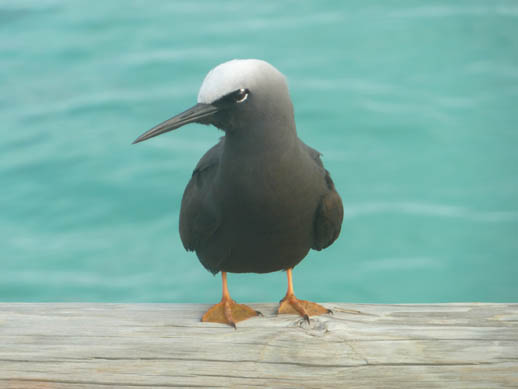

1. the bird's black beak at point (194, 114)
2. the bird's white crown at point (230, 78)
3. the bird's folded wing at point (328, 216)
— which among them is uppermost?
the bird's white crown at point (230, 78)

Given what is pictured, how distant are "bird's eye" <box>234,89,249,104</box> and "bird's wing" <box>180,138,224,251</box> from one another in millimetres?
427

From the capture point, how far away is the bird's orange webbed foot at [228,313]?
93.9 inches

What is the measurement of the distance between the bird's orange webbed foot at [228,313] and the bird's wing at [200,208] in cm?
24

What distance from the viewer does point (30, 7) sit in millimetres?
8734

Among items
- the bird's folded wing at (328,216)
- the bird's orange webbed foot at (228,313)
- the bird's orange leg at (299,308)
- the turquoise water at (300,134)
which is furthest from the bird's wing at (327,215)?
the turquoise water at (300,134)

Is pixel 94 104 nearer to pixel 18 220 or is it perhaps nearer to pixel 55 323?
pixel 18 220

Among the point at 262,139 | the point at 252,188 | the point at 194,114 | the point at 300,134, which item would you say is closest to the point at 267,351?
the point at 252,188

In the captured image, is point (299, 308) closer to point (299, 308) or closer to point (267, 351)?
point (299, 308)

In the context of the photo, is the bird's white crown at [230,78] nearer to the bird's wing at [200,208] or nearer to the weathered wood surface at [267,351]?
the bird's wing at [200,208]

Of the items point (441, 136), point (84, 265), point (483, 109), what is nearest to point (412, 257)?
point (441, 136)

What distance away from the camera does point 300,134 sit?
684 centimetres

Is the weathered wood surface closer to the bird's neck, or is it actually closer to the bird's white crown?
the bird's neck

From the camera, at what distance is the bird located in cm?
207

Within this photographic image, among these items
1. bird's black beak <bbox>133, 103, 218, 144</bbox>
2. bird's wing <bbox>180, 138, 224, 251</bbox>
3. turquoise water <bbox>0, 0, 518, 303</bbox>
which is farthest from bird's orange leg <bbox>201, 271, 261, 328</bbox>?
turquoise water <bbox>0, 0, 518, 303</bbox>
